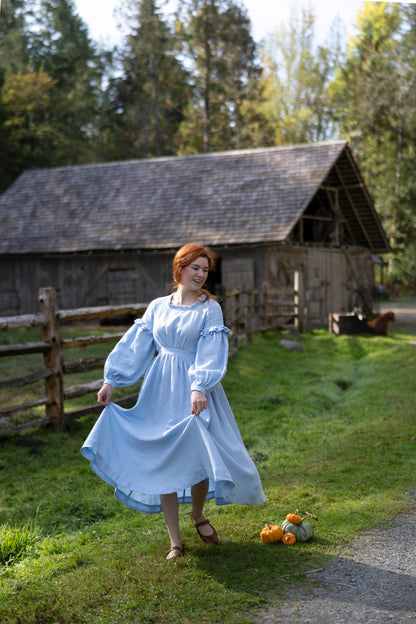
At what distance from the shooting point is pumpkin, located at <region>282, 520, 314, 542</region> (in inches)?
160

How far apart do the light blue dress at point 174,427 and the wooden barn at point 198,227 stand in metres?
12.6

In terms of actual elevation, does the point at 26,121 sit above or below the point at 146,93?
below

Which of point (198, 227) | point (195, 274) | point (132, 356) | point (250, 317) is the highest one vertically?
point (198, 227)

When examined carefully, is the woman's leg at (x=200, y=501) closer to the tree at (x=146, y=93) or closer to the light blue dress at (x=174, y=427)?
the light blue dress at (x=174, y=427)

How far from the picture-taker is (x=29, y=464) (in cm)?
657

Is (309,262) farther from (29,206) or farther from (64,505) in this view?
(64,505)

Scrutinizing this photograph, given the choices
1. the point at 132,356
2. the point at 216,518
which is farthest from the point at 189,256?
the point at 216,518

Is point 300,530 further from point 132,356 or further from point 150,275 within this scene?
point 150,275

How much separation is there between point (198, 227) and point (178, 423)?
48.1 feet

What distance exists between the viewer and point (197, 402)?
A: 3.71m

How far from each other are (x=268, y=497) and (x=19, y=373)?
6.96m

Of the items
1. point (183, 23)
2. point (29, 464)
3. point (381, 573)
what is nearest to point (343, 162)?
point (29, 464)

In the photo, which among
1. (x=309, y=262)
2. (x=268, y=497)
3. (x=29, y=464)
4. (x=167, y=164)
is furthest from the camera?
(x=167, y=164)

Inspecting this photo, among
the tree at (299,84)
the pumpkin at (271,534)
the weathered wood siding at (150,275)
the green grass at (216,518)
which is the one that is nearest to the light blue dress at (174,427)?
the pumpkin at (271,534)
